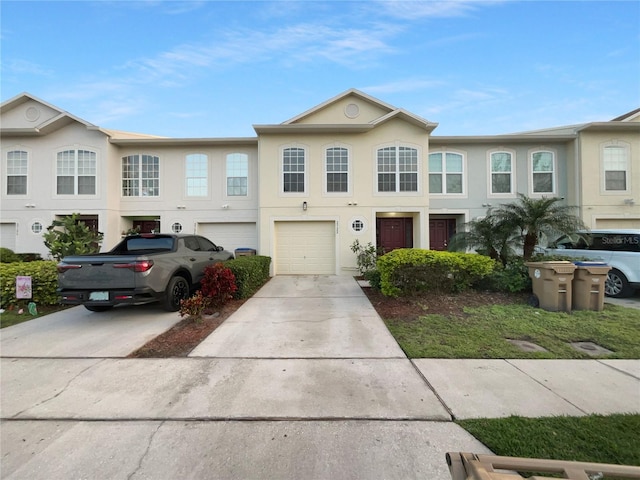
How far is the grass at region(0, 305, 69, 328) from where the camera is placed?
5832 mm

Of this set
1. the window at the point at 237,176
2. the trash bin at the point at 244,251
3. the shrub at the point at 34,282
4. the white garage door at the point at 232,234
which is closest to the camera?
the shrub at the point at 34,282

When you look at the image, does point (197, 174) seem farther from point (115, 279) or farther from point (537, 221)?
point (537, 221)

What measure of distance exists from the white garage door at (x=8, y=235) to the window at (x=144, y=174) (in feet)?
15.8

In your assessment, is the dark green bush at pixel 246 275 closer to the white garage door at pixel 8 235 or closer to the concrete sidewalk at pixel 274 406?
the concrete sidewalk at pixel 274 406

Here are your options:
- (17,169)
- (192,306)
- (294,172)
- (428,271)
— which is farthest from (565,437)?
(17,169)

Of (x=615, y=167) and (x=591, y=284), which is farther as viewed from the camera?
(x=615, y=167)

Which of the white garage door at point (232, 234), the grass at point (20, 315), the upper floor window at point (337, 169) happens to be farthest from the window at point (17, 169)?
the upper floor window at point (337, 169)

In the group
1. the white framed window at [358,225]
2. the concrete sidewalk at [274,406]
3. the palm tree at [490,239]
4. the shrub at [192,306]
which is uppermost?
the white framed window at [358,225]

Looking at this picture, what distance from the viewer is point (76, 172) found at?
11945 millimetres

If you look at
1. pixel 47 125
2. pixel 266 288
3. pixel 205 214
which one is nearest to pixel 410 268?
pixel 266 288

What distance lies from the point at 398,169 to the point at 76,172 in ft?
42.8

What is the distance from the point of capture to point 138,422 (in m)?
2.70

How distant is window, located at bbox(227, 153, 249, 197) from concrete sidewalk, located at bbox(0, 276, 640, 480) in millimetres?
8871

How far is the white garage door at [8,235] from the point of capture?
39.9ft
